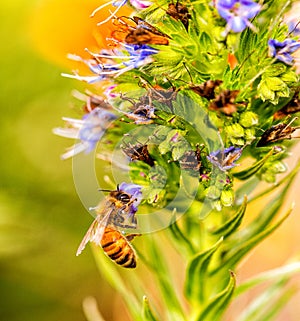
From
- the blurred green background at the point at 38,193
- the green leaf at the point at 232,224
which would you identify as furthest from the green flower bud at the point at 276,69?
the blurred green background at the point at 38,193

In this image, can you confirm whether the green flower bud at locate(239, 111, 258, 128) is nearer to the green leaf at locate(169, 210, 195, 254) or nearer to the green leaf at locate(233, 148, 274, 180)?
the green leaf at locate(233, 148, 274, 180)

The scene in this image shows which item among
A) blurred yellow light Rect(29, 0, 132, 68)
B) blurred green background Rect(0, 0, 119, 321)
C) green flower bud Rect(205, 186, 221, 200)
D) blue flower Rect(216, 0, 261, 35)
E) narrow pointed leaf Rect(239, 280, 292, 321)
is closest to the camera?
blue flower Rect(216, 0, 261, 35)

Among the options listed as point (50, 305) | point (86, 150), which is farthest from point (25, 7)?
point (86, 150)

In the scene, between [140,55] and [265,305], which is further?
[265,305]

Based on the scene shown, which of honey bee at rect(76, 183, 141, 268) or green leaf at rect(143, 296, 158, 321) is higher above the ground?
honey bee at rect(76, 183, 141, 268)

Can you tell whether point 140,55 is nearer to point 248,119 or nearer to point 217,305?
point 248,119

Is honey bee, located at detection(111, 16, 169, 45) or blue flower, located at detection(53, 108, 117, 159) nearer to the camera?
honey bee, located at detection(111, 16, 169, 45)

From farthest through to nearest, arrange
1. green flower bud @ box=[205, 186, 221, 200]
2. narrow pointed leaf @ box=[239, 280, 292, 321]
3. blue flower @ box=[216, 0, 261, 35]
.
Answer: narrow pointed leaf @ box=[239, 280, 292, 321]
green flower bud @ box=[205, 186, 221, 200]
blue flower @ box=[216, 0, 261, 35]

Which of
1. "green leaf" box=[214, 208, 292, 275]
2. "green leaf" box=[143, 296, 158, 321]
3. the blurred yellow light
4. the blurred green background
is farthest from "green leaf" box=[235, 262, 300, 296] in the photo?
the blurred yellow light

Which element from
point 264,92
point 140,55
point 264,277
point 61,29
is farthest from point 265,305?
point 61,29
